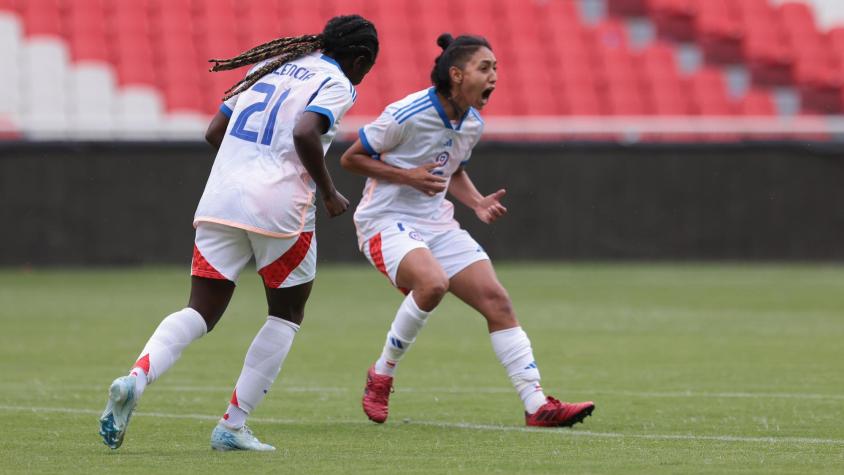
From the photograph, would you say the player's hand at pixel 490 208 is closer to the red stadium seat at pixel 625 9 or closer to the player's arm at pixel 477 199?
the player's arm at pixel 477 199

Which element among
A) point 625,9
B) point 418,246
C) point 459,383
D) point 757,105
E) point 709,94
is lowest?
point 757,105

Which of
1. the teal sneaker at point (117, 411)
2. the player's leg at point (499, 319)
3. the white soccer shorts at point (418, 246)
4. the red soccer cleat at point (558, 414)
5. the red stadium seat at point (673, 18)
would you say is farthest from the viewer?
the red stadium seat at point (673, 18)

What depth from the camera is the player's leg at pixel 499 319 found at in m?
6.83

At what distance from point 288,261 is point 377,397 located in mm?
1397

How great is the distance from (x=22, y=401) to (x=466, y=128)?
2.81 metres

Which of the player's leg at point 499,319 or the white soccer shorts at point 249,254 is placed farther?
the player's leg at point 499,319

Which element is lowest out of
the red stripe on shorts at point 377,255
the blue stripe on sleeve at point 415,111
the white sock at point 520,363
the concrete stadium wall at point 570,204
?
the concrete stadium wall at point 570,204

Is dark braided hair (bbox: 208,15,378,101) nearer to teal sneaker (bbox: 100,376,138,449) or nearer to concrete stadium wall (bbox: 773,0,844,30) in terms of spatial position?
teal sneaker (bbox: 100,376,138,449)

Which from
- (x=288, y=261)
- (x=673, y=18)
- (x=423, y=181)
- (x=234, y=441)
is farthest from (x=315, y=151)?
(x=673, y=18)

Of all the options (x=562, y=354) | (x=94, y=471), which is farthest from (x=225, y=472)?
(x=562, y=354)

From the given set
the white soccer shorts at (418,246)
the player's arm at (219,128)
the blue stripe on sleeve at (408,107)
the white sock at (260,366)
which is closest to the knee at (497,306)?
the white soccer shorts at (418,246)

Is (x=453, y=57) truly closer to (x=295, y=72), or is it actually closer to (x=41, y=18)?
(x=295, y=72)

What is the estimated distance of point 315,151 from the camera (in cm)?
570

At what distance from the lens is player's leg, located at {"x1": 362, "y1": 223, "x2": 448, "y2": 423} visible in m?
6.99
